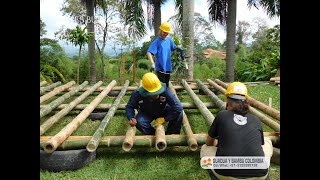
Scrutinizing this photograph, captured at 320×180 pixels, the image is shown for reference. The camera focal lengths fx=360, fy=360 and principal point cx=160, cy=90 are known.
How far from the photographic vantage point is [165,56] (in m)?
4.39

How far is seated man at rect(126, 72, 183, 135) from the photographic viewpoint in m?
3.34

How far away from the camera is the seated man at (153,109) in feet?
11.0

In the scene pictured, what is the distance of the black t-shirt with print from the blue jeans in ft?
4.11

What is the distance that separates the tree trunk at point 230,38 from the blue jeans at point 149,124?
1649mm

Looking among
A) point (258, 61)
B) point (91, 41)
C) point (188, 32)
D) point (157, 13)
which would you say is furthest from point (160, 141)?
point (157, 13)

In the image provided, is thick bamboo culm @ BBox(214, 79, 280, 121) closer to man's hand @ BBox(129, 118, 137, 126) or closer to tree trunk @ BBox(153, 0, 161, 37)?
man's hand @ BBox(129, 118, 137, 126)

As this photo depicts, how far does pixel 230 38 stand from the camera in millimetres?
5090

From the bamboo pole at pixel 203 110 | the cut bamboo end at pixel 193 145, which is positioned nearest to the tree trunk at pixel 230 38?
the bamboo pole at pixel 203 110

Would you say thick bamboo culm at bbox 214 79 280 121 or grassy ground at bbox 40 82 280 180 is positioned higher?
thick bamboo culm at bbox 214 79 280 121

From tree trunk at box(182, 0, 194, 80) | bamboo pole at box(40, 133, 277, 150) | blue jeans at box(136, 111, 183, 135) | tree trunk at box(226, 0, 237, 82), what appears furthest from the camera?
tree trunk at box(182, 0, 194, 80)

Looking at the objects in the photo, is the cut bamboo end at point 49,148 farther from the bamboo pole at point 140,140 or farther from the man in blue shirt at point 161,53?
the man in blue shirt at point 161,53

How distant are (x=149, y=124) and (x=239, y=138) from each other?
4.78 ft

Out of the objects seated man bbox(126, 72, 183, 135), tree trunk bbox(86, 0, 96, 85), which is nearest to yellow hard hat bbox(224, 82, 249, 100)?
seated man bbox(126, 72, 183, 135)
